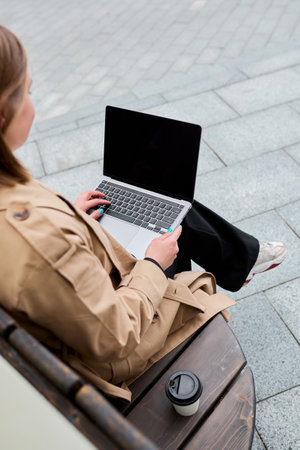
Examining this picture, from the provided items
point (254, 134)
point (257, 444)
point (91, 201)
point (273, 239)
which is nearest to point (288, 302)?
point (273, 239)

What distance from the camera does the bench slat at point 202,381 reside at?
134 centimetres

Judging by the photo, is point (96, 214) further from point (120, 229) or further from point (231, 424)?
point (231, 424)

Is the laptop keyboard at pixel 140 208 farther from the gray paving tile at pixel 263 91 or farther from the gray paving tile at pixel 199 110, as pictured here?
the gray paving tile at pixel 263 91

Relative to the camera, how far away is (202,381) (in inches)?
56.6

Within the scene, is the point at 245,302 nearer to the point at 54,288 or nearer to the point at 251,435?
the point at 251,435

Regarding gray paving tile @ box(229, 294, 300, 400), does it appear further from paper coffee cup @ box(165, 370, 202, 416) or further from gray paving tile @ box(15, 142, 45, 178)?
gray paving tile @ box(15, 142, 45, 178)

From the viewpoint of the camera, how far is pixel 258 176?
Answer: 3.28 m

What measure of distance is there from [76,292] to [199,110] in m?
3.34

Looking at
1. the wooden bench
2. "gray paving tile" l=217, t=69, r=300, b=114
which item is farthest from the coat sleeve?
"gray paving tile" l=217, t=69, r=300, b=114

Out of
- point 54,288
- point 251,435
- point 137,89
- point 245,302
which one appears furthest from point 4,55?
point 137,89

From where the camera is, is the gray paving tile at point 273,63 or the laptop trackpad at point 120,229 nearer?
the laptop trackpad at point 120,229

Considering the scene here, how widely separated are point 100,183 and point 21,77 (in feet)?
3.54

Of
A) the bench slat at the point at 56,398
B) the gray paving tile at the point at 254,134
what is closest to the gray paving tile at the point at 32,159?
the gray paving tile at the point at 254,134

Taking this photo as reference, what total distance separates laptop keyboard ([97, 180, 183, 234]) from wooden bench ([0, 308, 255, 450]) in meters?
0.54
